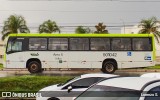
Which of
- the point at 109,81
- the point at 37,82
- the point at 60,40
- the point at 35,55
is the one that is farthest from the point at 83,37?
the point at 109,81

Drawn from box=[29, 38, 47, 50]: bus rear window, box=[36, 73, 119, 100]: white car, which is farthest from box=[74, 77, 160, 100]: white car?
box=[29, 38, 47, 50]: bus rear window

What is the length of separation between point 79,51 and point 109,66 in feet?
8.40

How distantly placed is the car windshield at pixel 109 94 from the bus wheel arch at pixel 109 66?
61.8 feet

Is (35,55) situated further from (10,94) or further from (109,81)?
(109,81)

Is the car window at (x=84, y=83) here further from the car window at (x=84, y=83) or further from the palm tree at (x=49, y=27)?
the palm tree at (x=49, y=27)

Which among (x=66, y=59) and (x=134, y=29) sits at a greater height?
(x=134, y=29)

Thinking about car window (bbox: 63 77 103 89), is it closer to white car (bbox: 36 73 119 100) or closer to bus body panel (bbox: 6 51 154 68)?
white car (bbox: 36 73 119 100)

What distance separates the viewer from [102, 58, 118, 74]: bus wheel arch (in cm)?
2444

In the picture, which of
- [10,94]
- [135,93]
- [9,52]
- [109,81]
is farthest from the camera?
[9,52]

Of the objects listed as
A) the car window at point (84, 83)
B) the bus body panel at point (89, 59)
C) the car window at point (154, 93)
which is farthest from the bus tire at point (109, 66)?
the car window at point (154, 93)

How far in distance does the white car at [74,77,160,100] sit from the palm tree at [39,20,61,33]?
48122 mm

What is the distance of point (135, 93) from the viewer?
16.2ft

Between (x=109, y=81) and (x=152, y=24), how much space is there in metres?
52.9

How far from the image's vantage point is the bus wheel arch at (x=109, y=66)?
24.4m
